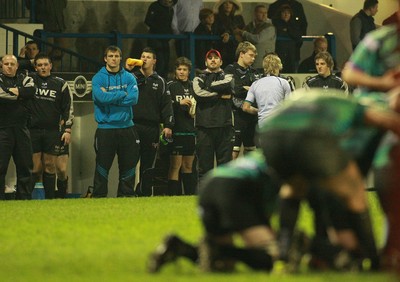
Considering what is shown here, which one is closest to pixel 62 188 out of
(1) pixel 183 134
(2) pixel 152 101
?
(2) pixel 152 101

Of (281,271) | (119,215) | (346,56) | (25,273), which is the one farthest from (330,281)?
(346,56)

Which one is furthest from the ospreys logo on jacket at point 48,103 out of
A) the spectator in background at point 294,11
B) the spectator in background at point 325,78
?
the spectator in background at point 294,11

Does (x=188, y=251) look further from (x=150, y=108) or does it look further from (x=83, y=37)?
(x=83, y=37)

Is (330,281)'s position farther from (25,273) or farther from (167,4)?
(167,4)

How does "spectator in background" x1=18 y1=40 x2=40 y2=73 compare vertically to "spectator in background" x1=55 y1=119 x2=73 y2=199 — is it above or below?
above

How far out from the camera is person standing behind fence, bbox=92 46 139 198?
18250 mm

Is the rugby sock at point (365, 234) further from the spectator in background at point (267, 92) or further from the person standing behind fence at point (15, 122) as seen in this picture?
the person standing behind fence at point (15, 122)

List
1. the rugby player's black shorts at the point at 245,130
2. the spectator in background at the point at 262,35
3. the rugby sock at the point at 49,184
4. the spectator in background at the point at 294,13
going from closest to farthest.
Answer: the rugby sock at the point at 49,184 → the rugby player's black shorts at the point at 245,130 → the spectator in background at the point at 262,35 → the spectator in background at the point at 294,13

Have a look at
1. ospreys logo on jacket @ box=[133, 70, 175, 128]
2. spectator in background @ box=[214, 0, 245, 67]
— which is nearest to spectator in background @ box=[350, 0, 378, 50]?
spectator in background @ box=[214, 0, 245, 67]

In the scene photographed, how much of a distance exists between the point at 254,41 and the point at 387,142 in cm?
1382

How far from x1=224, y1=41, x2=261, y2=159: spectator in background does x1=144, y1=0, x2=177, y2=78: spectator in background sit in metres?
3.06

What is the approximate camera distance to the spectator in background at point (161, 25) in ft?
72.8

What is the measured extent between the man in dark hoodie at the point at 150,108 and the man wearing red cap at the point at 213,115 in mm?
547

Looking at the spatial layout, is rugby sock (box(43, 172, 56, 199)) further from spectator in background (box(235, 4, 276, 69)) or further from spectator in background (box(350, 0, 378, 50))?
spectator in background (box(350, 0, 378, 50))
